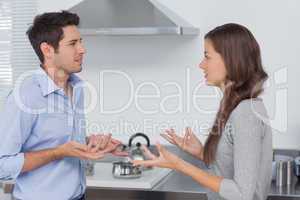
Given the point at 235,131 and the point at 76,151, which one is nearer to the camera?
the point at 235,131

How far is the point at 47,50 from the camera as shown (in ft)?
5.89

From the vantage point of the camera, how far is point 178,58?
2906mm

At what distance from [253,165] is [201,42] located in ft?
4.86

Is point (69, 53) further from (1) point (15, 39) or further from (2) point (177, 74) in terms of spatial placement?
(1) point (15, 39)

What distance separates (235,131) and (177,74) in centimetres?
142

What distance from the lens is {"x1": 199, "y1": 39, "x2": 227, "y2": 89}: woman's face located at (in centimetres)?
161

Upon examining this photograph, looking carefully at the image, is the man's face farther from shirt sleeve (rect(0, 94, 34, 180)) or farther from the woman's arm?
the woman's arm

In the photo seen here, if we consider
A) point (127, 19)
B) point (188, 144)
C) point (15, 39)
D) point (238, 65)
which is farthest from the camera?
point (15, 39)

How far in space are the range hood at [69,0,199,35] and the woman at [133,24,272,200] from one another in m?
0.88

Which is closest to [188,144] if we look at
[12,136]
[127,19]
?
[12,136]

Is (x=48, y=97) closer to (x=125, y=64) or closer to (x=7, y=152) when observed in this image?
(x=7, y=152)

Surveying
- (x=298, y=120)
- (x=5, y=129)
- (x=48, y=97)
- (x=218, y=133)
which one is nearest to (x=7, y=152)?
(x=5, y=129)

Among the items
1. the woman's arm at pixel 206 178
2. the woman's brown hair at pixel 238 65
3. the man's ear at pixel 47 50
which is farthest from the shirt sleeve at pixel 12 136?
the woman's brown hair at pixel 238 65

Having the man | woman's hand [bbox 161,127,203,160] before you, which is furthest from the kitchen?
the man
